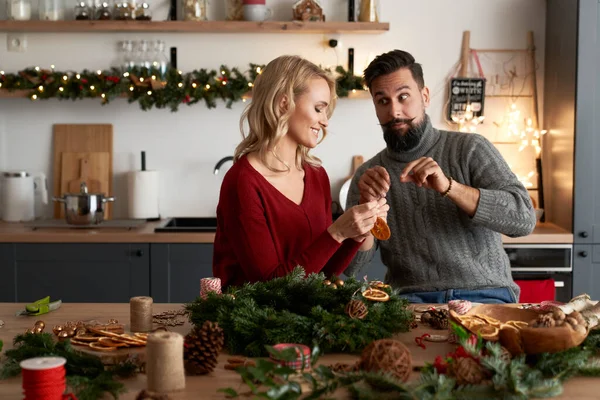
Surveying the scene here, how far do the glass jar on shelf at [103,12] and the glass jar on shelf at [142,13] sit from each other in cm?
15

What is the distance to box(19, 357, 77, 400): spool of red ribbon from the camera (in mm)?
1435

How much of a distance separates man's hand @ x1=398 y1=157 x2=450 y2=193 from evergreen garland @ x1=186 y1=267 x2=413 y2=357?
22.2 inches

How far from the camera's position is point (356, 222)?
7.59ft

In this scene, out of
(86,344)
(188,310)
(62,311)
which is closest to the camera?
(86,344)

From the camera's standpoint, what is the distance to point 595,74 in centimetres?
409

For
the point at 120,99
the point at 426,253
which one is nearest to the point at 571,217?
the point at 426,253

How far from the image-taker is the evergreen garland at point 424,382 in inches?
56.6

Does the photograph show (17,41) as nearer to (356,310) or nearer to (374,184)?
(374,184)

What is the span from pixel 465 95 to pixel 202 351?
3302 mm

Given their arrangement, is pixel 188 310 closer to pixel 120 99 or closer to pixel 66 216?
pixel 66 216

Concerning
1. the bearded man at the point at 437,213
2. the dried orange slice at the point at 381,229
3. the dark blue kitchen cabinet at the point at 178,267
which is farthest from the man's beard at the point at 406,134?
the dark blue kitchen cabinet at the point at 178,267

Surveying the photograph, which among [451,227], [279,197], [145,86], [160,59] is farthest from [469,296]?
[160,59]

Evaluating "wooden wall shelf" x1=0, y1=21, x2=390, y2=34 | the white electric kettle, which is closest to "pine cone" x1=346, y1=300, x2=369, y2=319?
"wooden wall shelf" x1=0, y1=21, x2=390, y2=34

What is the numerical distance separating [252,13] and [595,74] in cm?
184
